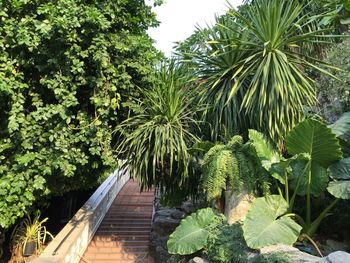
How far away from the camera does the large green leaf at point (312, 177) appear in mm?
5039

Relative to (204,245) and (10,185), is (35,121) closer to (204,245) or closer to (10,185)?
(10,185)

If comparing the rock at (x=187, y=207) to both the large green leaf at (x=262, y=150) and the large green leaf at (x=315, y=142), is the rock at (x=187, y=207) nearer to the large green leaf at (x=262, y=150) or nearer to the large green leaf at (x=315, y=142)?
the large green leaf at (x=262, y=150)

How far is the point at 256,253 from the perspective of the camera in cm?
440

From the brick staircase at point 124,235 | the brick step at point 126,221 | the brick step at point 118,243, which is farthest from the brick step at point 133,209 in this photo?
the brick step at point 118,243

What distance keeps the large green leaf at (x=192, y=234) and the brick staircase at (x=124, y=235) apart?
75.2 inches

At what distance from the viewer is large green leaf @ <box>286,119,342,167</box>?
183 inches

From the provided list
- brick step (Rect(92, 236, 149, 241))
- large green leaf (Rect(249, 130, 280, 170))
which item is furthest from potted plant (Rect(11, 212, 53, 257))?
large green leaf (Rect(249, 130, 280, 170))

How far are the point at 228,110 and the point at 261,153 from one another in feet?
4.15

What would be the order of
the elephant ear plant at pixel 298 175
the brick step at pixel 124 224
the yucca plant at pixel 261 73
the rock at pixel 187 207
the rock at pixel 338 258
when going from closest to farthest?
the rock at pixel 338 258, the elephant ear plant at pixel 298 175, the yucca plant at pixel 261 73, the rock at pixel 187 207, the brick step at pixel 124 224

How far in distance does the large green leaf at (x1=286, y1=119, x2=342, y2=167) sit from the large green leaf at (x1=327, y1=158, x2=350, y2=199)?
112 millimetres

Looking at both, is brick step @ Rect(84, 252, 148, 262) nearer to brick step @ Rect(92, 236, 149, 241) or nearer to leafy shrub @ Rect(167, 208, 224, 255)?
brick step @ Rect(92, 236, 149, 241)

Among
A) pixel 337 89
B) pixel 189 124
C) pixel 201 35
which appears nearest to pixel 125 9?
pixel 201 35

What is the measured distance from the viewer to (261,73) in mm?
5684

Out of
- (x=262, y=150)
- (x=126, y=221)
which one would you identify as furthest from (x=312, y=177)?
(x=126, y=221)
